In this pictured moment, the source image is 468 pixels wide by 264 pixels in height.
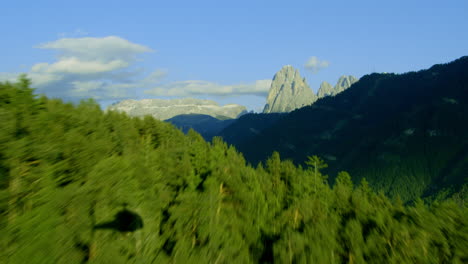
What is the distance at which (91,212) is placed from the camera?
10500 millimetres

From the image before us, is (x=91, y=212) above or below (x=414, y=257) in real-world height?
above

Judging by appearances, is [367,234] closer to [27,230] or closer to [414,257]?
[414,257]

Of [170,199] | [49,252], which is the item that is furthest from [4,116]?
[170,199]

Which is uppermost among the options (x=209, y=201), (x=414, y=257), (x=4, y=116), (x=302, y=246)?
(x=4, y=116)

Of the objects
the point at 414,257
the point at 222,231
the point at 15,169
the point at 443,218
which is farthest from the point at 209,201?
the point at 443,218

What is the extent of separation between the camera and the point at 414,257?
60.3ft

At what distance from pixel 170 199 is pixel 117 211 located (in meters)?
6.67

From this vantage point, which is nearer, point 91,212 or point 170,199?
point 91,212

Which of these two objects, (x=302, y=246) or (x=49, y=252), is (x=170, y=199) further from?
(x=49, y=252)

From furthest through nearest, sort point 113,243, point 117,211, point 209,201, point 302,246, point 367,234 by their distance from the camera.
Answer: point 367,234
point 209,201
point 302,246
point 117,211
point 113,243

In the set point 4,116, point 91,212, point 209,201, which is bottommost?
point 209,201

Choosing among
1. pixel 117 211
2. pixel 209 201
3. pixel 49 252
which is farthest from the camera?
pixel 209 201

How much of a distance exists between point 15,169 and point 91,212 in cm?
266

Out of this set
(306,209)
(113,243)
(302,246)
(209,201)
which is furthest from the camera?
(306,209)
